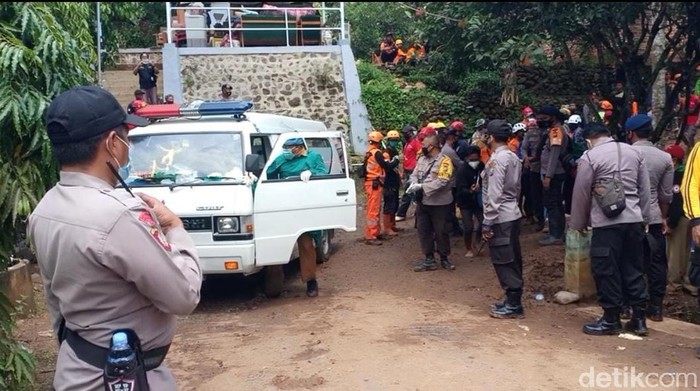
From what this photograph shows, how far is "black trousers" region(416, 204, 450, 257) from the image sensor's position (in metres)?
9.34

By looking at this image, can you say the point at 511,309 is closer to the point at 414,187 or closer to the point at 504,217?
the point at 504,217

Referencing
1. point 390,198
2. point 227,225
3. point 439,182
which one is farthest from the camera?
point 390,198

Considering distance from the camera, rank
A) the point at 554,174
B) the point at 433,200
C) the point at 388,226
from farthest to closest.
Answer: the point at 388,226, the point at 554,174, the point at 433,200

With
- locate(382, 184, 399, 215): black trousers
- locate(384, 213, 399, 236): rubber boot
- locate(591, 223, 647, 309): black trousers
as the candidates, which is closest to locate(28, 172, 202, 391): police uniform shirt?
locate(591, 223, 647, 309): black trousers

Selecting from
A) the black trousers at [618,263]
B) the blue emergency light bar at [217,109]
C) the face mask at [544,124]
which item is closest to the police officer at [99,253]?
the black trousers at [618,263]

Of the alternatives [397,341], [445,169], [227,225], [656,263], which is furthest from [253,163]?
[656,263]

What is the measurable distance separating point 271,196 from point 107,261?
5.41 m

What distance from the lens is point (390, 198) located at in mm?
11648

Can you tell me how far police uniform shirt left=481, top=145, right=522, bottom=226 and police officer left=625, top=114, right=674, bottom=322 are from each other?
1111 millimetres

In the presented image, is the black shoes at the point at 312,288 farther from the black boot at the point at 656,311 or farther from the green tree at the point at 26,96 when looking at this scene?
the green tree at the point at 26,96

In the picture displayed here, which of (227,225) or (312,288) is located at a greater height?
(227,225)

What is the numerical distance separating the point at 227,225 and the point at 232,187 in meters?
0.42

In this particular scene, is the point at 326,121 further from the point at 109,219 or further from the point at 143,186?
the point at 109,219

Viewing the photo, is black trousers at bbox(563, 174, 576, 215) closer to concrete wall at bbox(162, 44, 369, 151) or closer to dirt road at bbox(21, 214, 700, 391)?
dirt road at bbox(21, 214, 700, 391)
